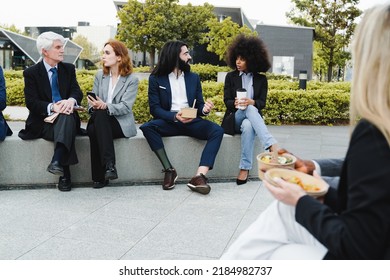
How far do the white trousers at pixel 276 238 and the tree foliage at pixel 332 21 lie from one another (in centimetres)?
2723

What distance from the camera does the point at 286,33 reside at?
3038 cm

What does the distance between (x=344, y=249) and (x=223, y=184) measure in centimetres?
363

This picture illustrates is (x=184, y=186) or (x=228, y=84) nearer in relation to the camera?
(x=184, y=186)

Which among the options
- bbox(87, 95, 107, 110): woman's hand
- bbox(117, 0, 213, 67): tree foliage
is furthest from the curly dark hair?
bbox(117, 0, 213, 67): tree foliage

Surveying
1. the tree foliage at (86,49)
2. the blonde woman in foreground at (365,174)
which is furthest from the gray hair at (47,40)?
the tree foliage at (86,49)

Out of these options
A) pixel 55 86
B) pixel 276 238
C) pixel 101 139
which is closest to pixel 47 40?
pixel 55 86

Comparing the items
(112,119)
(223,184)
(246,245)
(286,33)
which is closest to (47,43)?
(112,119)

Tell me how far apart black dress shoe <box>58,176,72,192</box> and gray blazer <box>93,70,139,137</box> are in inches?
31.1

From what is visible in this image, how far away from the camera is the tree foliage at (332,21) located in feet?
90.3

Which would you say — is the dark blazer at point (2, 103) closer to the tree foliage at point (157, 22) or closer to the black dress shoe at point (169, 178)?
the black dress shoe at point (169, 178)

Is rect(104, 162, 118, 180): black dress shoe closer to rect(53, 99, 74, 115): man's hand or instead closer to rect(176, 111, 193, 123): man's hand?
rect(53, 99, 74, 115): man's hand

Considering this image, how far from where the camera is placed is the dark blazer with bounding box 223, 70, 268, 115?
5.36m

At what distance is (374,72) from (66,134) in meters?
3.65

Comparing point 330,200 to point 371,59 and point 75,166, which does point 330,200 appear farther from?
point 75,166
